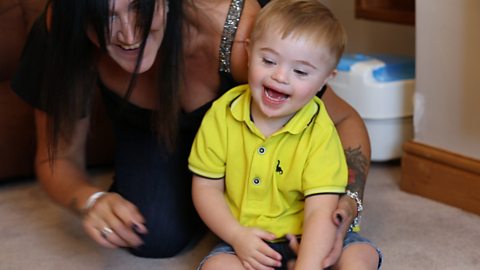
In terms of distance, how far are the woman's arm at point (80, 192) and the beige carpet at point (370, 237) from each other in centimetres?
14

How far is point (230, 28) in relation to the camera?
1153 millimetres

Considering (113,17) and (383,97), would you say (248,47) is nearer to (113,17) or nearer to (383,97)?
(113,17)

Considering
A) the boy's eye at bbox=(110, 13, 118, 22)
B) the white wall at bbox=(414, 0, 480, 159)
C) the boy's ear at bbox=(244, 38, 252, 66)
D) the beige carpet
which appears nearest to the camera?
the boy's eye at bbox=(110, 13, 118, 22)

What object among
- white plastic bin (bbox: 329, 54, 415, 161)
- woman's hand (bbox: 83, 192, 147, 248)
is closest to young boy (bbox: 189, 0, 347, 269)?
woman's hand (bbox: 83, 192, 147, 248)

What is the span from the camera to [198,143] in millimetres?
1136

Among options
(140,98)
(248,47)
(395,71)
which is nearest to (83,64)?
(140,98)

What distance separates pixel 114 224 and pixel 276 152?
0.86 feet

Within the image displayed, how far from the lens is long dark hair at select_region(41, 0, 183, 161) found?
0.98 m

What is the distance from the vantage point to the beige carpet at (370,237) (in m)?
1.25

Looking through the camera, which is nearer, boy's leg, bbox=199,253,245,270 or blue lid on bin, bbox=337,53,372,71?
boy's leg, bbox=199,253,245,270

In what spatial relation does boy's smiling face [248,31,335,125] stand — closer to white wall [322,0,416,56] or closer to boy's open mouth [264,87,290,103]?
boy's open mouth [264,87,290,103]

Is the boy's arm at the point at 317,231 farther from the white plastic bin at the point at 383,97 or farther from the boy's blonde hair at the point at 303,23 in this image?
the white plastic bin at the point at 383,97

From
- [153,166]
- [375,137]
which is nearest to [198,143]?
[153,166]

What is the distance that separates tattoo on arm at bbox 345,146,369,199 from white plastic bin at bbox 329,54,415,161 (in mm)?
466
